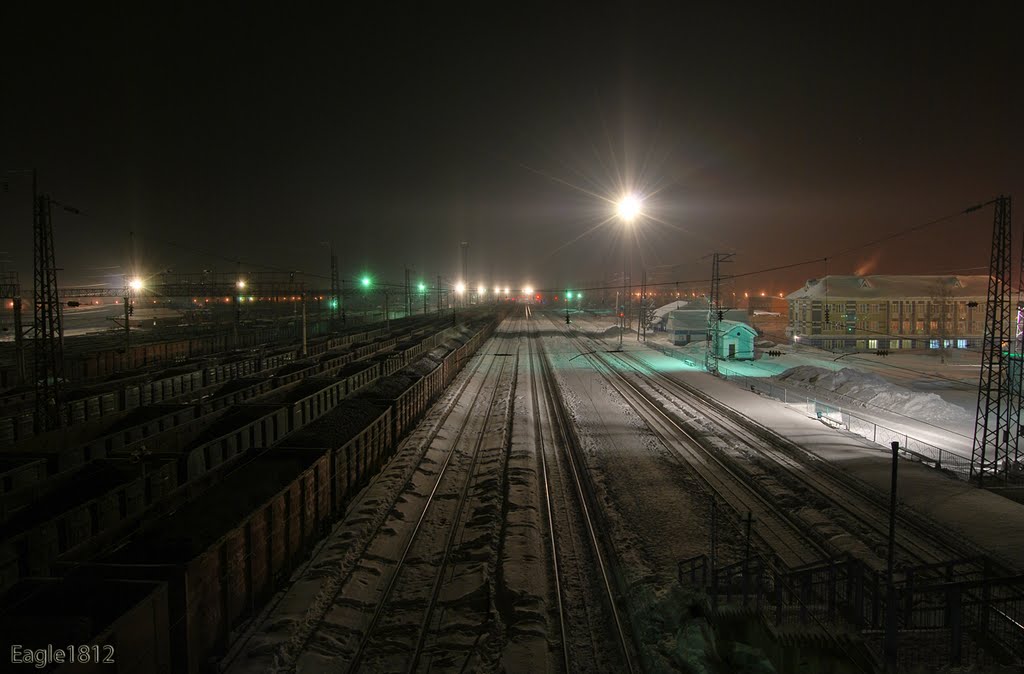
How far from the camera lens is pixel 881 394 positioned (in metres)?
29.2

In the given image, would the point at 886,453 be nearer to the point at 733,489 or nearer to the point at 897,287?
the point at 733,489

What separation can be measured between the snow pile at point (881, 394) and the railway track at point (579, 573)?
18.9m

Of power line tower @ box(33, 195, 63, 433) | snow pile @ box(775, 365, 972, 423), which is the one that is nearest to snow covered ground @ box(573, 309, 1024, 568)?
snow pile @ box(775, 365, 972, 423)

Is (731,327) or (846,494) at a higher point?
(731,327)

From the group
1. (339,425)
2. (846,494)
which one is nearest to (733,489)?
(846,494)

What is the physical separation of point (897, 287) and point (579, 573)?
67590 mm

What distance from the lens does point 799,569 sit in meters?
9.43

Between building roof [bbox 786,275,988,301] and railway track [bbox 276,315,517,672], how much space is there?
192 ft

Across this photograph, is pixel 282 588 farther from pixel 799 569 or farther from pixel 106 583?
pixel 799 569

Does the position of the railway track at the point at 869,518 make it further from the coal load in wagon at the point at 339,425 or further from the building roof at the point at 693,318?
the building roof at the point at 693,318

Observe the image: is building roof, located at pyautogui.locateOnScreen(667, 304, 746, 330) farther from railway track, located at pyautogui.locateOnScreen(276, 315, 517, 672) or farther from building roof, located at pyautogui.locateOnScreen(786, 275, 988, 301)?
railway track, located at pyautogui.locateOnScreen(276, 315, 517, 672)

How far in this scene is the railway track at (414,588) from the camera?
8039mm

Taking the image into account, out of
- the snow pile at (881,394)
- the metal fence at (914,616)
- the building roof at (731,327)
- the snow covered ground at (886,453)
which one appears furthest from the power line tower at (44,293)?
the building roof at (731,327)

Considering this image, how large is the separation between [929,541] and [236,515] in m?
14.8
